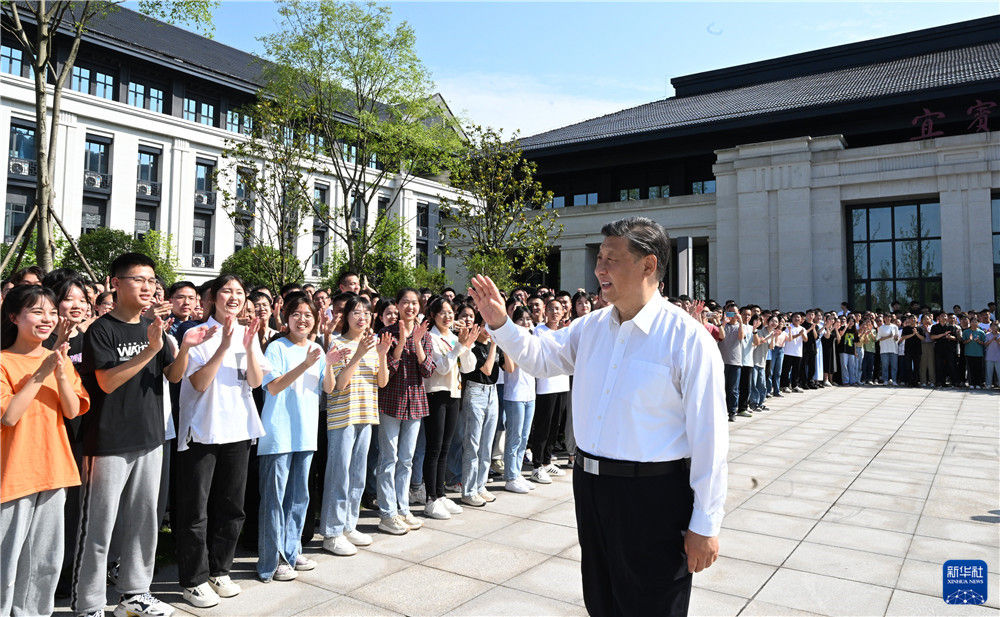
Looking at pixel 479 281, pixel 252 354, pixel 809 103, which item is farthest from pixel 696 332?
pixel 809 103

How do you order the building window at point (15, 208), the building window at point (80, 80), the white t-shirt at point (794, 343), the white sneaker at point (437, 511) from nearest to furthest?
the white sneaker at point (437, 511), the white t-shirt at point (794, 343), the building window at point (15, 208), the building window at point (80, 80)

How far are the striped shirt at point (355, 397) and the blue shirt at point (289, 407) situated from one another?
30 cm

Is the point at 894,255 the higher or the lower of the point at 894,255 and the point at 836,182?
the lower

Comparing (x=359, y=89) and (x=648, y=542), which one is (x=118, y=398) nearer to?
(x=648, y=542)

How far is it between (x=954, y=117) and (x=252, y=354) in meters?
28.8

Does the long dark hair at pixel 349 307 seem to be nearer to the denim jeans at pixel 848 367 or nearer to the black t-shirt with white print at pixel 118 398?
the black t-shirt with white print at pixel 118 398

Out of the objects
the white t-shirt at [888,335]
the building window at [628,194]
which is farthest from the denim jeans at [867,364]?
the building window at [628,194]

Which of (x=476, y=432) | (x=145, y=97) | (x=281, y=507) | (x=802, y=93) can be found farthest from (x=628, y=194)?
(x=281, y=507)

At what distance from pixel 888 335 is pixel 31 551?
21519mm

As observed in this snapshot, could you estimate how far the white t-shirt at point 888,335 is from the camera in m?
19.1

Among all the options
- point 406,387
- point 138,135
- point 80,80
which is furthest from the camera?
point 138,135

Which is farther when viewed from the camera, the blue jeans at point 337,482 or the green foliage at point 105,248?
the green foliage at point 105,248

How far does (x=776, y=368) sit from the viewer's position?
15844 millimetres

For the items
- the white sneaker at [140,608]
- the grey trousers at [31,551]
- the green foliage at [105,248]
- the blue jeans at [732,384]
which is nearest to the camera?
the grey trousers at [31,551]
